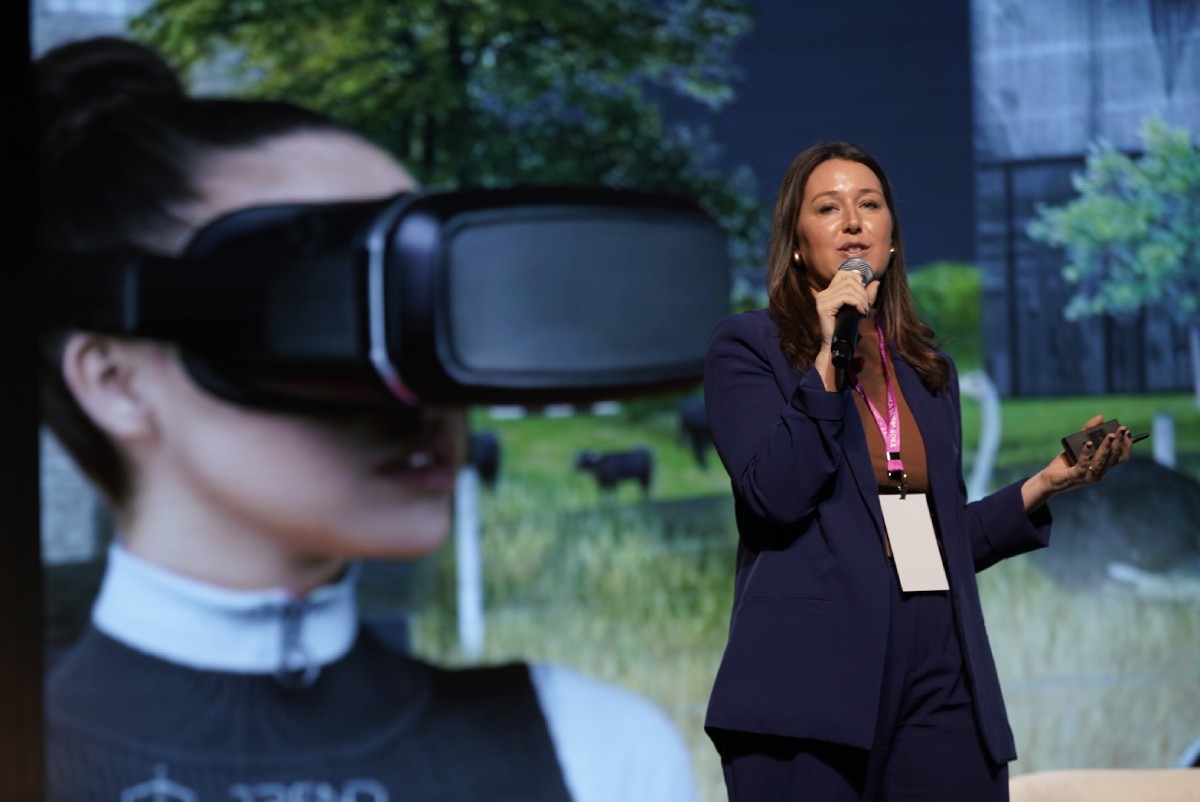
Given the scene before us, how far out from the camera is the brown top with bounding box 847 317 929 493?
A: 4.71 ft

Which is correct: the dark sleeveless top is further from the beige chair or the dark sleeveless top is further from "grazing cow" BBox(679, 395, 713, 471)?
the beige chair

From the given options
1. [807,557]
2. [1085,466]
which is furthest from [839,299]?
[1085,466]

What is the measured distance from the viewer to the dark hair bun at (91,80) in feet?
11.6

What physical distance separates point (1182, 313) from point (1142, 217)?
0.94ft

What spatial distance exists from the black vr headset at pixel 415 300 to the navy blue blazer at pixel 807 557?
2.00 meters

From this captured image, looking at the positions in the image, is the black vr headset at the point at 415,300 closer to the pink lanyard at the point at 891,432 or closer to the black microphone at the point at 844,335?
the pink lanyard at the point at 891,432

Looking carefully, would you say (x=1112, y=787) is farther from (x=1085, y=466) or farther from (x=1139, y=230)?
(x=1139, y=230)

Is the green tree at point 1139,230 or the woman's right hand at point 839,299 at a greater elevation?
the woman's right hand at point 839,299

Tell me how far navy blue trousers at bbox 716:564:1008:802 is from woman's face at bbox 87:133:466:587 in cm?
221

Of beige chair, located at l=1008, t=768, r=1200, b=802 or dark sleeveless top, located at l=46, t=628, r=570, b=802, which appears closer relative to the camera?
beige chair, located at l=1008, t=768, r=1200, b=802

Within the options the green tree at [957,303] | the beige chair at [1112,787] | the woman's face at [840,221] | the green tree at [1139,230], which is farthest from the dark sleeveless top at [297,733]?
the woman's face at [840,221]

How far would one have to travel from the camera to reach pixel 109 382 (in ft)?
11.5

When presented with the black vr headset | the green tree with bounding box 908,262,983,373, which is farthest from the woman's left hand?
the green tree with bounding box 908,262,983,373

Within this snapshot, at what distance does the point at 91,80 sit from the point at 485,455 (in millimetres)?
1365
